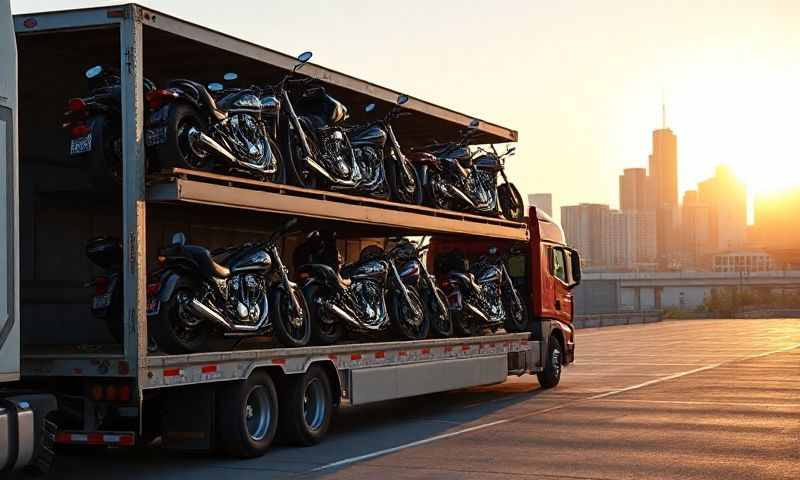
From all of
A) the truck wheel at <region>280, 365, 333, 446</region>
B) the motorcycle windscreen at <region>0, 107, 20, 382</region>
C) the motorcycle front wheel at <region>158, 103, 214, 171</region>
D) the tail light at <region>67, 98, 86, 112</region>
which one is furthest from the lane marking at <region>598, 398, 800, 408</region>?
the motorcycle windscreen at <region>0, 107, 20, 382</region>

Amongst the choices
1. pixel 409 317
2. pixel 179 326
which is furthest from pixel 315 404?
pixel 409 317

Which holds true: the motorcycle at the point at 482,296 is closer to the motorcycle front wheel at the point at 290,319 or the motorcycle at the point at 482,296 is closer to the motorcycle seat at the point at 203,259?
the motorcycle front wheel at the point at 290,319

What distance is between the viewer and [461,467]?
1108 cm

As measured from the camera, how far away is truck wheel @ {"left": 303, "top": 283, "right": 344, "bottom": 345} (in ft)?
44.7

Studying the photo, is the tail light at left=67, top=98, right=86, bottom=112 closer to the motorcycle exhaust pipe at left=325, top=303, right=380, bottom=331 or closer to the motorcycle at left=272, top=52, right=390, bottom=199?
the motorcycle at left=272, top=52, right=390, bottom=199

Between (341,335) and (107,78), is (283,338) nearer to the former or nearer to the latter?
(341,335)

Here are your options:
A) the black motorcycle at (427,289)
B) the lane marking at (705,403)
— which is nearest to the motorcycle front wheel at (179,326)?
the black motorcycle at (427,289)

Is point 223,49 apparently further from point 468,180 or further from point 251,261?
point 468,180

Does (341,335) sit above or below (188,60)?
below

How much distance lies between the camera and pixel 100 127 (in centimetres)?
1080

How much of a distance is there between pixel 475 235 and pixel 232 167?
667 cm

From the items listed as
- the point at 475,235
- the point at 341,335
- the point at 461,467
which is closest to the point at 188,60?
the point at 341,335

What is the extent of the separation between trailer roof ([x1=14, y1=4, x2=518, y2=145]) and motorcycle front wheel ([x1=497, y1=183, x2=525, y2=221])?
1942 millimetres

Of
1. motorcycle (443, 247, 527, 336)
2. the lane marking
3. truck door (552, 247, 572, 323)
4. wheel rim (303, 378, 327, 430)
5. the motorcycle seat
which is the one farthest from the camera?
truck door (552, 247, 572, 323)
